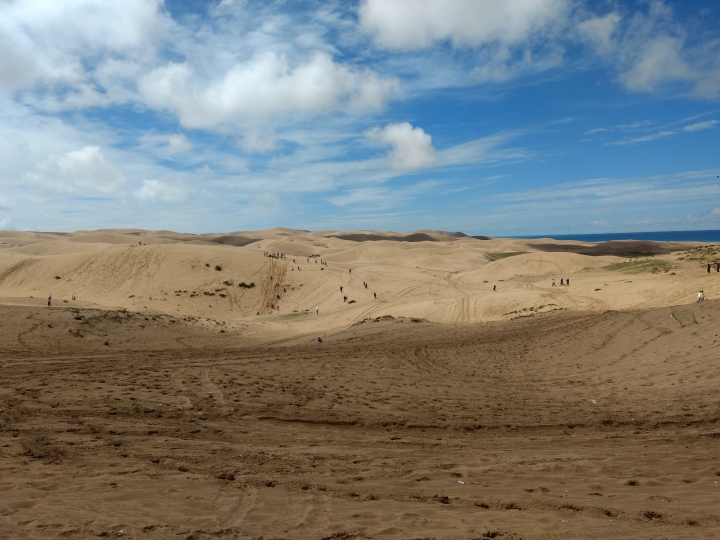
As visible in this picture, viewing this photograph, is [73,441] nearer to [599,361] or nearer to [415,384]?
[415,384]

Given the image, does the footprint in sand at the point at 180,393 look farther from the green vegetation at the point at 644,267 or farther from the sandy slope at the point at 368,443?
the green vegetation at the point at 644,267

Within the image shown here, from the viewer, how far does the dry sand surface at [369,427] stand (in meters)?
4.96

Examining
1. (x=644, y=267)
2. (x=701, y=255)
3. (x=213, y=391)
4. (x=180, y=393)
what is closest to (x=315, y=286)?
(x=644, y=267)

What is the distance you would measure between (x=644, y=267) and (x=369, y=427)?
3210cm

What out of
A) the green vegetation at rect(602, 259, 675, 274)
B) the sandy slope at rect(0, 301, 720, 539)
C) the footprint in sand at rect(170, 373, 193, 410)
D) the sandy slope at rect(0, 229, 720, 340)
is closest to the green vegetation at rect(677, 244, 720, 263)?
the sandy slope at rect(0, 229, 720, 340)

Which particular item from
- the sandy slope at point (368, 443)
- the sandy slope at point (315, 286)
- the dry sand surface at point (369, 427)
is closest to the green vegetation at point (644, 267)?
the sandy slope at point (315, 286)

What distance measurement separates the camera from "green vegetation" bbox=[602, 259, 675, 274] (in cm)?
3128

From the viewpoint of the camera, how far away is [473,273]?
49750mm

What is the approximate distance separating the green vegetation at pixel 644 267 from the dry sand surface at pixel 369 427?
8.73 metres

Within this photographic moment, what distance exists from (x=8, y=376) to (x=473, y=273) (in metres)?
43.4

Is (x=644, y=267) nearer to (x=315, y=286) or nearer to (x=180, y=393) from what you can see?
(x=315, y=286)

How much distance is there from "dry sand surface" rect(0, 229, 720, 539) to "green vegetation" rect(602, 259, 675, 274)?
8729 mm

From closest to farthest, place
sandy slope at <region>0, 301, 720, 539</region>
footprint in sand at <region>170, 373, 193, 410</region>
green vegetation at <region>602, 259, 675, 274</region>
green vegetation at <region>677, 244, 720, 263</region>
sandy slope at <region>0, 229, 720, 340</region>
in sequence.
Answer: sandy slope at <region>0, 301, 720, 539</region> < footprint in sand at <region>170, 373, 193, 410</region> < sandy slope at <region>0, 229, 720, 340</region> < green vegetation at <region>602, 259, 675, 274</region> < green vegetation at <region>677, 244, 720, 263</region>

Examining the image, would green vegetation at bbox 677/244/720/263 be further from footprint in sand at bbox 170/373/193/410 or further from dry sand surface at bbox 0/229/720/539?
footprint in sand at bbox 170/373/193/410
